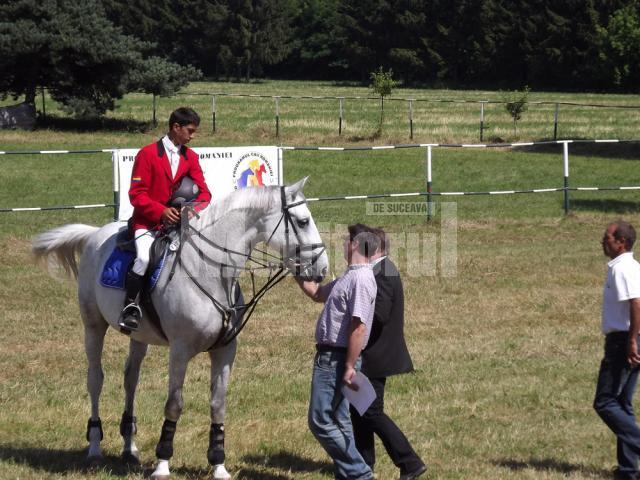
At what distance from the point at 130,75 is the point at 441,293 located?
24402 millimetres

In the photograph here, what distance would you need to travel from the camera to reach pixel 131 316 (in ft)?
21.8

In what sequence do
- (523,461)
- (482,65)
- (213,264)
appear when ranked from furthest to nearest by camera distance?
(482,65) < (523,461) < (213,264)

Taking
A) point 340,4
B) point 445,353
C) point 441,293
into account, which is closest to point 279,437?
point 445,353

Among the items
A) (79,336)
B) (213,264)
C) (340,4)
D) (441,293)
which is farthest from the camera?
(340,4)

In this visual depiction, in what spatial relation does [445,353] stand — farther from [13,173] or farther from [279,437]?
[13,173]

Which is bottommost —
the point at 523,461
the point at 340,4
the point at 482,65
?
the point at 523,461

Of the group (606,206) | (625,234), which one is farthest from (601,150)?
(625,234)

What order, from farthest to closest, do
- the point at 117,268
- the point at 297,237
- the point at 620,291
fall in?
the point at 117,268 < the point at 620,291 < the point at 297,237

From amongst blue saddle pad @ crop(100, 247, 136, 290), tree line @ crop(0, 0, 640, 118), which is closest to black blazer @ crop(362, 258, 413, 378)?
blue saddle pad @ crop(100, 247, 136, 290)

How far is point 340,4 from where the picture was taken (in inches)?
3593

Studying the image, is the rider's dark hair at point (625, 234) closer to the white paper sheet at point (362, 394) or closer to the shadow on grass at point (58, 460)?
the white paper sheet at point (362, 394)

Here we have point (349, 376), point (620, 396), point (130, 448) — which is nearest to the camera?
point (349, 376)

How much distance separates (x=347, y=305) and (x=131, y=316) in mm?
1690

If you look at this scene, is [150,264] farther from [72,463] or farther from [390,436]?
[390,436]
